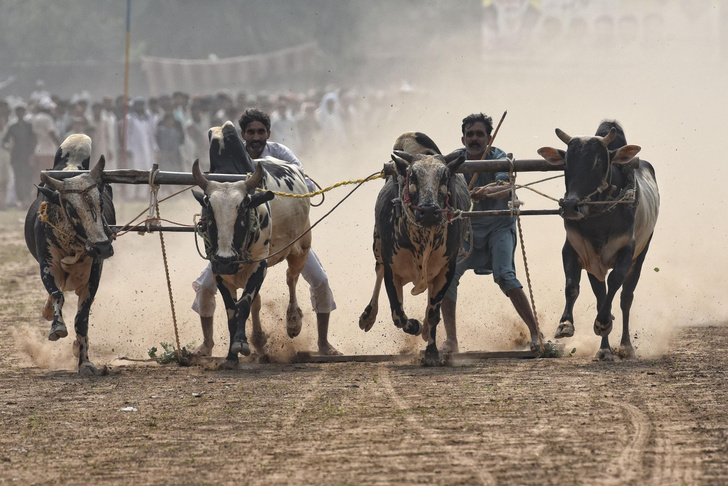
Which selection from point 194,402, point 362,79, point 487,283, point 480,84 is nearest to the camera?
point 194,402

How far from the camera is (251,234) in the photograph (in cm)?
874

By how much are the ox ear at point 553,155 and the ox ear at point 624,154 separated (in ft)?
1.31

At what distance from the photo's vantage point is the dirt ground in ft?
18.2

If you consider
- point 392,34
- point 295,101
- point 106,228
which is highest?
point 392,34

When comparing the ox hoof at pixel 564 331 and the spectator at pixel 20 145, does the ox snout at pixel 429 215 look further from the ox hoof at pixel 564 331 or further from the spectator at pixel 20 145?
the spectator at pixel 20 145

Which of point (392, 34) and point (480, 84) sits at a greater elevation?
point (392, 34)

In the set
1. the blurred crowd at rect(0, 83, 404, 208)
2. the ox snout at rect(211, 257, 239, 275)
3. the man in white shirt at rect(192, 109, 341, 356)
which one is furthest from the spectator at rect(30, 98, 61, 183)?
the ox snout at rect(211, 257, 239, 275)

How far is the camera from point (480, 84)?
29234 mm

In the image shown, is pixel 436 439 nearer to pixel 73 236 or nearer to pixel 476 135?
pixel 73 236

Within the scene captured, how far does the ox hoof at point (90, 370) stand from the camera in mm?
8625

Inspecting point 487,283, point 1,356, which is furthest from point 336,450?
point 487,283

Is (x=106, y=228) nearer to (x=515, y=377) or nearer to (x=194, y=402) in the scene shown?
(x=194, y=402)

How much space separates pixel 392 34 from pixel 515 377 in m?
36.1

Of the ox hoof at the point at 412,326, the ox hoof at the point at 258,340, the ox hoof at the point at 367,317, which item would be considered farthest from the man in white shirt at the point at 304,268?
the ox hoof at the point at 412,326
